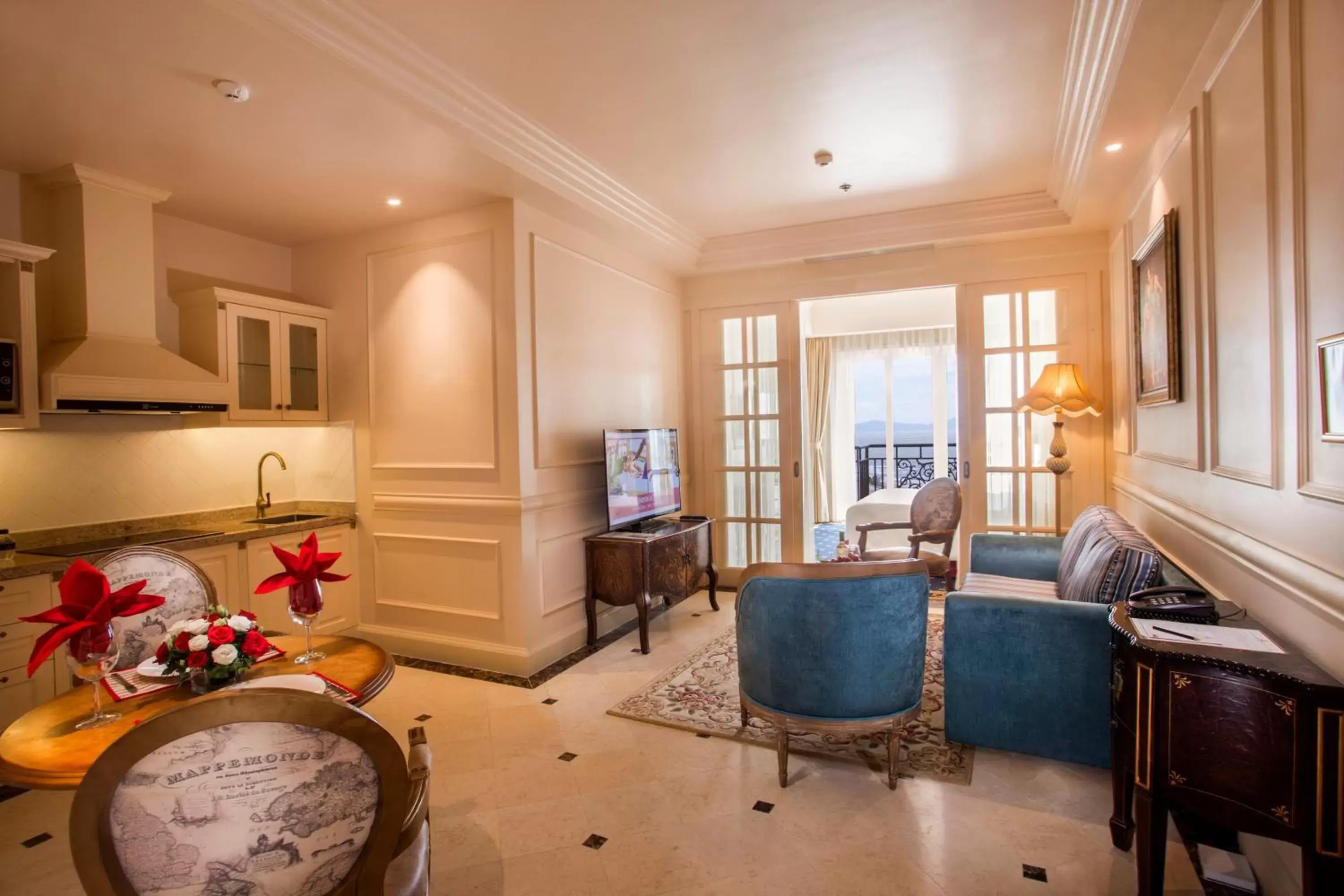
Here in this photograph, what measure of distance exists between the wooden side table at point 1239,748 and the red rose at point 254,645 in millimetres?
2289

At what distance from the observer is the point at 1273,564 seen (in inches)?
71.9

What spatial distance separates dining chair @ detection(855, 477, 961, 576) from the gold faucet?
154 inches

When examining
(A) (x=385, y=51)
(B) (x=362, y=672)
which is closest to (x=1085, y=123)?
(A) (x=385, y=51)

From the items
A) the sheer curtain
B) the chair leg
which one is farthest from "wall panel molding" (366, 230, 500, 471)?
the sheer curtain

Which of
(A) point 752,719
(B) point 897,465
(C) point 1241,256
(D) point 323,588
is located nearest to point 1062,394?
(C) point 1241,256

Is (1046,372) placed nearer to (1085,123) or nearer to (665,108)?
(1085,123)

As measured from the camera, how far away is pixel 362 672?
74.8 inches

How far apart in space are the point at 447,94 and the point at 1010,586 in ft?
11.3

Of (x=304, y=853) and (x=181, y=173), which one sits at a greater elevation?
(x=181, y=173)

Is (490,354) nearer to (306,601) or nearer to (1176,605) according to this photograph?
(306,601)

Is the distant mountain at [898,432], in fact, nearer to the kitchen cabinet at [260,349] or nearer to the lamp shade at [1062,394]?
the lamp shade at [1062,394]

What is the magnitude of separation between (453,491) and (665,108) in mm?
2364

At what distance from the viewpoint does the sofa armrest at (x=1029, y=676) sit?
8.06ft

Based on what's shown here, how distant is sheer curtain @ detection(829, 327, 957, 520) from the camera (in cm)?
834
